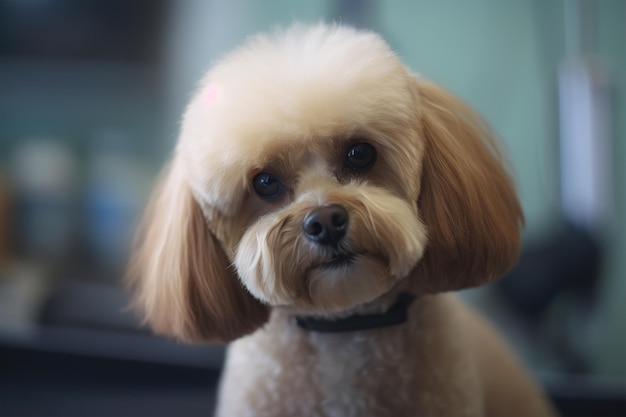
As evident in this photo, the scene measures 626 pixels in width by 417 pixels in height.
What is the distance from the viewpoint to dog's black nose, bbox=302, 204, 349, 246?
0.66 meters

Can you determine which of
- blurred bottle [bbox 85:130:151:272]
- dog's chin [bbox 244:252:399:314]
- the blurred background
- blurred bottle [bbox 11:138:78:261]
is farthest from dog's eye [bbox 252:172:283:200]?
blurred bottle [bbox 11:138:78:261]

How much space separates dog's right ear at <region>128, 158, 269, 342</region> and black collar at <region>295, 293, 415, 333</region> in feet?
0.21

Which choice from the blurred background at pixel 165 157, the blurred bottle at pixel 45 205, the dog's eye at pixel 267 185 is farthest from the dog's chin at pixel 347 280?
the blurred bottle at pixel 45 205

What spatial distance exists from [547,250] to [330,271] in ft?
2.93

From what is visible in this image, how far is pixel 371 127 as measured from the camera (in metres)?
0.70

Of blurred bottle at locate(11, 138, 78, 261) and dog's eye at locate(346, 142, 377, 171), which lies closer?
dog's eye at locate(346, 142, 377, 171)

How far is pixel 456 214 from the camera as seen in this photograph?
2.41 feet

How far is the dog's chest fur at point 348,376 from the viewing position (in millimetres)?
802

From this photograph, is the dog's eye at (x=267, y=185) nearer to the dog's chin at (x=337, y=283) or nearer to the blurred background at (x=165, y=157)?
the dog's chin at (x=337, y=283)

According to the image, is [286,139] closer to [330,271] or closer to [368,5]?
[330,271]

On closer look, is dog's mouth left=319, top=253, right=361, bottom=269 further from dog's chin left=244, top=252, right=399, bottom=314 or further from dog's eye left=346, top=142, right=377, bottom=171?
dog's eye left=346, top=142, right=377, bottom=171

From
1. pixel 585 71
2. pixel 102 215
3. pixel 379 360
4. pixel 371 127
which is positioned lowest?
pixel 102 215

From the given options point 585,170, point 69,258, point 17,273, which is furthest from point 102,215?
point 585,170

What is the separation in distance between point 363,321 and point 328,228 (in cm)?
18
